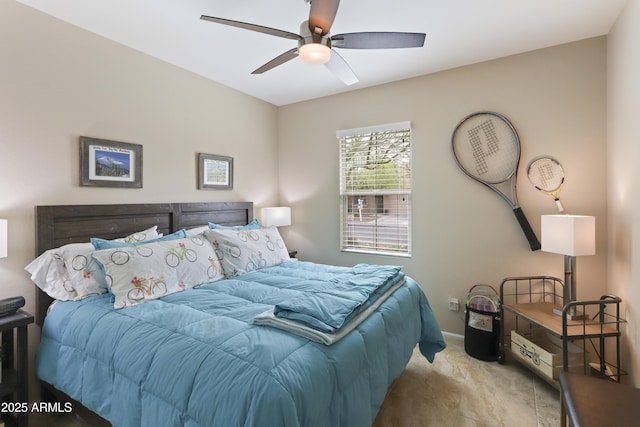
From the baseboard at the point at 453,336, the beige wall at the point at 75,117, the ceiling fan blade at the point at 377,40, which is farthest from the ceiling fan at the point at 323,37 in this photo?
the baseboard at the point at 453,336

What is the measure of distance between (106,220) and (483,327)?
10.2 feet

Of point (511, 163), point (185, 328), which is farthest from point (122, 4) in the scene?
point (511, 163)

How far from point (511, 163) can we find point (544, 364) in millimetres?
1564

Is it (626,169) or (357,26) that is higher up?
(357,26)

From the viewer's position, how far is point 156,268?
1.94 m

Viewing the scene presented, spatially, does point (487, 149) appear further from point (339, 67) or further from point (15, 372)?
point (15, 372)

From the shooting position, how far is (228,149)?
11.1ft

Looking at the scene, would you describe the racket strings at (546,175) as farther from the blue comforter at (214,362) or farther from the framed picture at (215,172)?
the framed picture at (215,172)

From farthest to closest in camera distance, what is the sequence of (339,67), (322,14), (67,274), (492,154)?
(492,154), (339,67), (67,274), (322,14)

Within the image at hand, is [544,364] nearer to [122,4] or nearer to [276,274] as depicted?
[276,274]

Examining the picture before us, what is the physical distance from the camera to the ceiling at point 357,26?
1983mm

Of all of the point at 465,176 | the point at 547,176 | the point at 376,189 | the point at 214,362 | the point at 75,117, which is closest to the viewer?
the point at 214,362

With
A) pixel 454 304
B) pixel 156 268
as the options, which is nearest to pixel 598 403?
pixel 454 304

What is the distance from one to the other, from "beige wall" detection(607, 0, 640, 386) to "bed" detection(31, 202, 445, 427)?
118 centimetres
